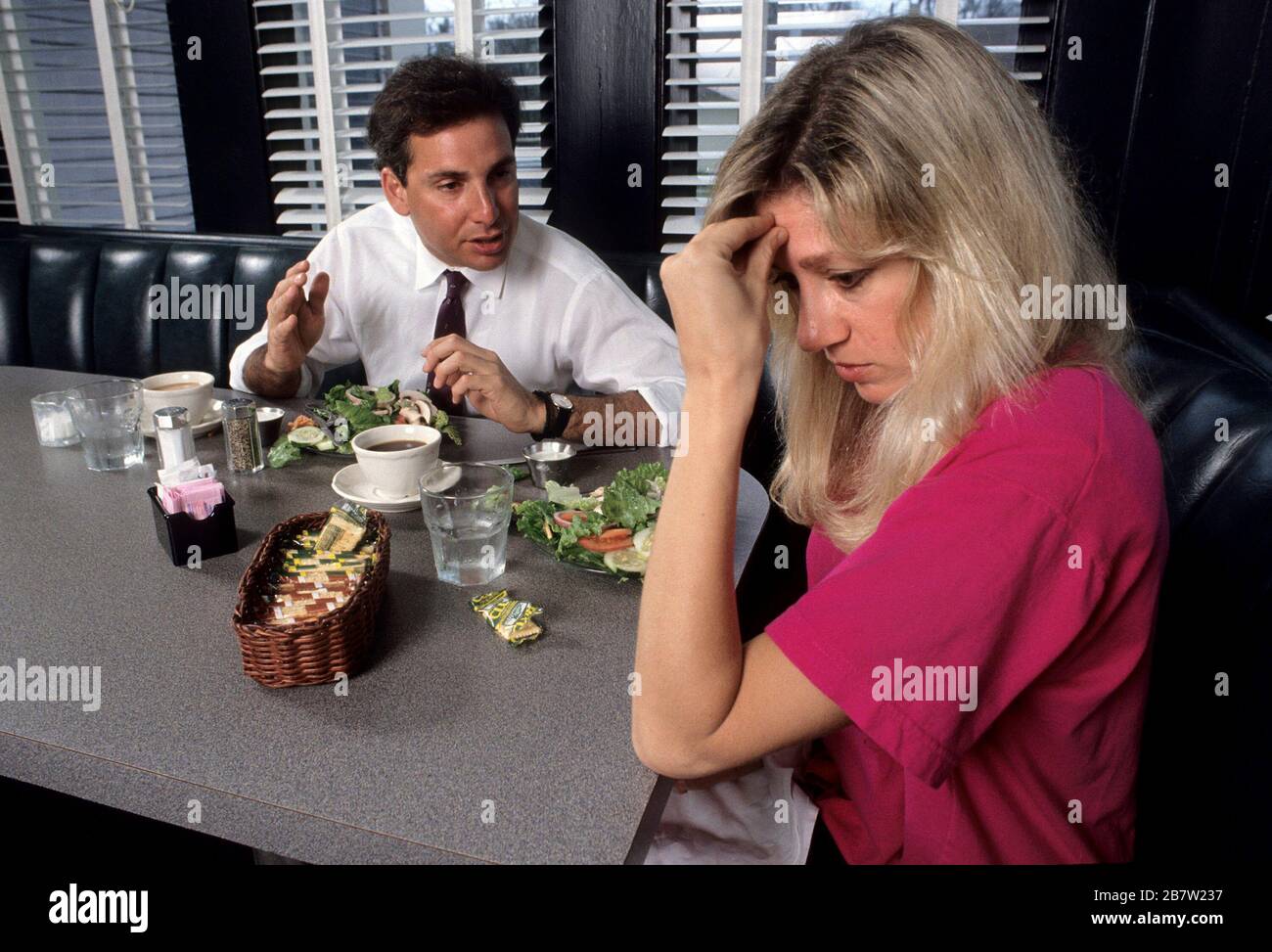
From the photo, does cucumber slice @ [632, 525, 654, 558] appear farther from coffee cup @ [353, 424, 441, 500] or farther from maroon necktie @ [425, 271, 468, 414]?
maroon necktie @ [425, 271, 468, 414]

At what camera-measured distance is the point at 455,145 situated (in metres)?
1.98

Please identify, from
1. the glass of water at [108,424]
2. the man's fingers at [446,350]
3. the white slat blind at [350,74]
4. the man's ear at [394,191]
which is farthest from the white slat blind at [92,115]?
the man's fingers at [446,350]

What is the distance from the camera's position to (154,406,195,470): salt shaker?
1.44 m

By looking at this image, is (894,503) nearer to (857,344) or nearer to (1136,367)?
(857,344)

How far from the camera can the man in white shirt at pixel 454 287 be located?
1.93m

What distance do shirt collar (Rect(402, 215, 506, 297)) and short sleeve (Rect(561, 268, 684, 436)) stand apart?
184 mm

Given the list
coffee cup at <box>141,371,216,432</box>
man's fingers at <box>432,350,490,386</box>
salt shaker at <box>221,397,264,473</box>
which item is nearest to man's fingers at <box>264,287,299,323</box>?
coffee cup at <box>141,371,216,432</box>

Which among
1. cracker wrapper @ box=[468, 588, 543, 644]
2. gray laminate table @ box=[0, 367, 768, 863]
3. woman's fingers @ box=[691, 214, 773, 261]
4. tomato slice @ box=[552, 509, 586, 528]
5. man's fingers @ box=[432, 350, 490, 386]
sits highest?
woman's fingers @ box=[691, 214, 773, 261]

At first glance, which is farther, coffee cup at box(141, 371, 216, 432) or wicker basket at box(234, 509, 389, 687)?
coffee cup at box(141, 371, 216, 432)

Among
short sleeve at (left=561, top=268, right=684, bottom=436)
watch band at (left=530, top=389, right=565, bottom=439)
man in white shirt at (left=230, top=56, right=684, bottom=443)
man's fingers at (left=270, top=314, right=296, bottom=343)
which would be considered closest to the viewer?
watch band at (left=530, top=389, right=565, bottom=439)

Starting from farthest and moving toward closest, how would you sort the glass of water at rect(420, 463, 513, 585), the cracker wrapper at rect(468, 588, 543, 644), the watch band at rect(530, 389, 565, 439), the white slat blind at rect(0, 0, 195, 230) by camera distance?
the white slat blind at rect(0, 0, 195, 230) → the watch band at rect(530, 389, 565, 439) → the glass of water at rect(420, 463, 513, 585) → the cracker wrapper at rect(468, 588, 543, 644)

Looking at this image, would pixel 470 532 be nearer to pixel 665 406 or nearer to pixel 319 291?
pixel 665 406

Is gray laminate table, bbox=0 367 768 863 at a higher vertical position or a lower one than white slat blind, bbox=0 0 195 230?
lower
